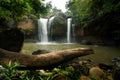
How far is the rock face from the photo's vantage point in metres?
9.84

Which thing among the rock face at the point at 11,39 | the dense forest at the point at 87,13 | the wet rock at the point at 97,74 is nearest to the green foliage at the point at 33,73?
the wet rock at the point at 97,74

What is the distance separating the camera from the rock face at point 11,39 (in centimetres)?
984

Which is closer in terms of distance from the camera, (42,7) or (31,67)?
(31,67)

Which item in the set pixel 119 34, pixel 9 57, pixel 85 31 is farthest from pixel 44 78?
pixel 85 31

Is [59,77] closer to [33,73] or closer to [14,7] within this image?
[33,73]

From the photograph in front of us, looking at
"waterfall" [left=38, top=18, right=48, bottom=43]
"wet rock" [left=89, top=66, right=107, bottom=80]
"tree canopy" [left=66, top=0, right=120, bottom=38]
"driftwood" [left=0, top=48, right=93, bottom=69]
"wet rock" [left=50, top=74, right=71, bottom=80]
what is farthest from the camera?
"waterfall" [left=38, top=18, right=48, bottom=43]

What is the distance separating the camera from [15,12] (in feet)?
28.3

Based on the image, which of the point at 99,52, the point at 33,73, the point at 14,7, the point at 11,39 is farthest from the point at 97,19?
the point at 33,73

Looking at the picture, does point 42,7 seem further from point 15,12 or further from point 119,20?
point 119,20

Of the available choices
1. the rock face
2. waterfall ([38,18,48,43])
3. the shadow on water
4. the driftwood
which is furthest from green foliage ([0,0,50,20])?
waterfall ([38,18,48,43])

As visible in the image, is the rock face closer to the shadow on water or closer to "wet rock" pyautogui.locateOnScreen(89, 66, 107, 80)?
the shadow on water

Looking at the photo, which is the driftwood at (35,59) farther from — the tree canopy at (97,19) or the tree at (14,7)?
the tree canopy at (97,19)

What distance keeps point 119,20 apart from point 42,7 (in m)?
11.4

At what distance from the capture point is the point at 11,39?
1014 centimetres
